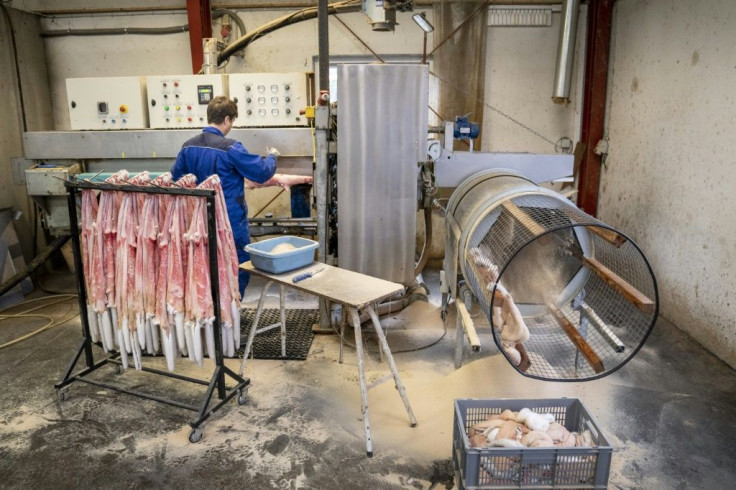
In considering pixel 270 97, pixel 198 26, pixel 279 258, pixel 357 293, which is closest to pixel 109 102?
pixel 198 26

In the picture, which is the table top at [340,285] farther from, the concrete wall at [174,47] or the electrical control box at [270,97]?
the concrete wall at [174,47]

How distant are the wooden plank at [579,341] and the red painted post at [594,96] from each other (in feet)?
8.31

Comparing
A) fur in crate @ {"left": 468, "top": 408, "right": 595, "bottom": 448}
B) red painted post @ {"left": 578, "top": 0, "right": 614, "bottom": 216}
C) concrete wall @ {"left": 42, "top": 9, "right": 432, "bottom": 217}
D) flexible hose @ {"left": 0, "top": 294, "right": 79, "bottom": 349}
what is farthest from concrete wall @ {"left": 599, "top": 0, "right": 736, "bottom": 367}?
flexible hose @ {"left": 0, "top": 294, "right": 79, "bottom": 349}

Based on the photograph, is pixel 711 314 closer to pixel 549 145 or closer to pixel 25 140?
pixel 549 145

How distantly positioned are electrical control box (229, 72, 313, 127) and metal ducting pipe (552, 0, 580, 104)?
2209 mm

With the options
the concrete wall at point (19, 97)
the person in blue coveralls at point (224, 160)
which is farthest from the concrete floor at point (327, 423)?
the concrete wall at point (19, 97)

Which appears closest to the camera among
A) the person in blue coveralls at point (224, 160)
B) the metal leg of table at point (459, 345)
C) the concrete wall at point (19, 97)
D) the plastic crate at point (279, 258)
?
the plastic crate at point (279, 258)

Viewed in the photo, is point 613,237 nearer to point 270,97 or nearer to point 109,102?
point 270,97

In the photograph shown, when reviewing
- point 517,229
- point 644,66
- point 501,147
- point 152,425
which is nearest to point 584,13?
point 644,66

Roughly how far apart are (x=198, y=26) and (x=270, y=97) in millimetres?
1258

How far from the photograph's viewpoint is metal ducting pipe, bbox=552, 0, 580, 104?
14.4 feet

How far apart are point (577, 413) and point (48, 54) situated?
5.40 meters

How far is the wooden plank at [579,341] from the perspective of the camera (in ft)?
6.69

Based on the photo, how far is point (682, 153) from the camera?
342 cm
